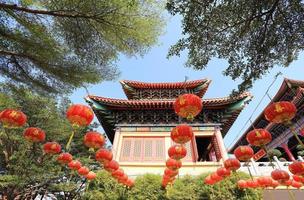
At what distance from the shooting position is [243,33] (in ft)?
16.8

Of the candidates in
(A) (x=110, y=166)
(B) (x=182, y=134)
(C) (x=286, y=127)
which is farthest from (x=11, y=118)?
(C) (x=286, y=127)

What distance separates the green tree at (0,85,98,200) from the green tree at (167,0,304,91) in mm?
9858

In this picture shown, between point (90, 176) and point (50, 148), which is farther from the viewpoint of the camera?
point (90, 176)

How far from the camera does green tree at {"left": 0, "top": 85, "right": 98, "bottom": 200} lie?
12594mm

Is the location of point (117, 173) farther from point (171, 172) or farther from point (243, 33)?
point (243, 33)

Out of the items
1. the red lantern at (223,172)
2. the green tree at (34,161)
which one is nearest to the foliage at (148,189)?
the red lantern at (223,172)

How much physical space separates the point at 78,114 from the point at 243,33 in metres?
3.64

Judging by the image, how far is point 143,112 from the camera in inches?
462

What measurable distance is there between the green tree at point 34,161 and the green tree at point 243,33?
9858 millimetres

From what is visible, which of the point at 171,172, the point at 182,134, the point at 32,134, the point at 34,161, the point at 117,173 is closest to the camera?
the point at 182,134

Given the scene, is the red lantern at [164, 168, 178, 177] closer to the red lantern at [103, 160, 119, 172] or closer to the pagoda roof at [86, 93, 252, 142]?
the red lantern at [103, 160, 119, 172]

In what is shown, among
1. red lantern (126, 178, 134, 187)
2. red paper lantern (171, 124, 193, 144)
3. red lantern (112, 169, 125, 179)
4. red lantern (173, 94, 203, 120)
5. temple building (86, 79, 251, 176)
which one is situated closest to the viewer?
red lantern (173, 94, 203, 120)

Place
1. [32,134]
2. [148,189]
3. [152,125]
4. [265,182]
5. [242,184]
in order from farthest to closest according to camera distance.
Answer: [152,125], [148,189], [242,184], [265,182], [32,134]

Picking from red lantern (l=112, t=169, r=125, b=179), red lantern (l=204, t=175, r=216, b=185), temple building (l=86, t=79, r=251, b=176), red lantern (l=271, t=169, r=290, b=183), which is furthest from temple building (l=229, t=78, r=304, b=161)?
red lantern (l=112, t=169, r=125, b=179)
